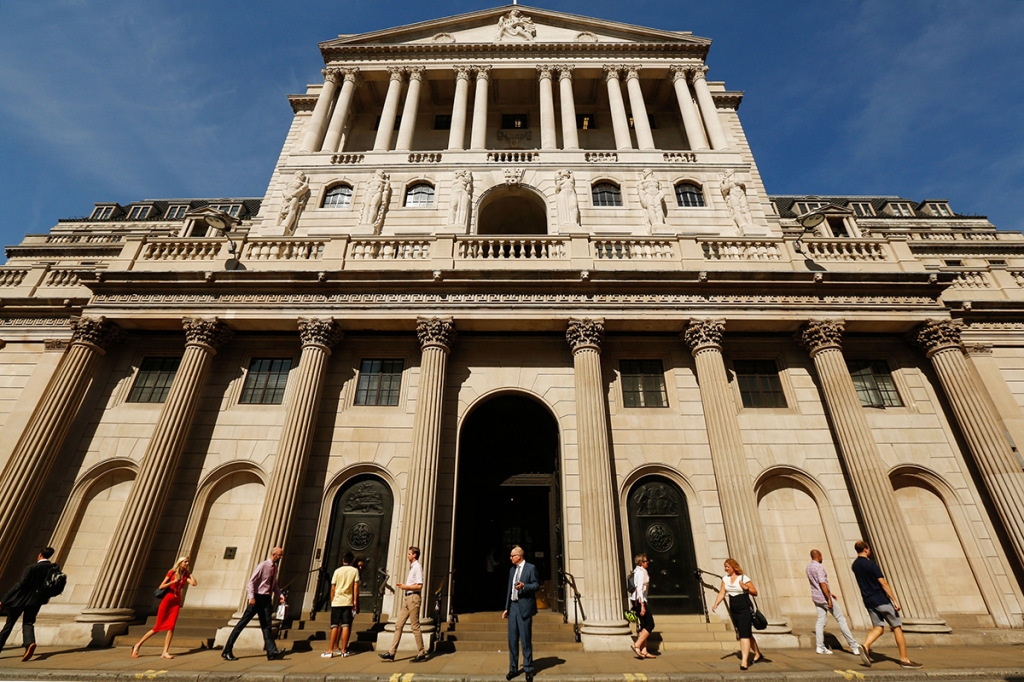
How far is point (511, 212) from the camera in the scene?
1959cm

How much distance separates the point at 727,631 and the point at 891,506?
4.97m

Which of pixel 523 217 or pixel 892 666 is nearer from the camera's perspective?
pixel 892 666

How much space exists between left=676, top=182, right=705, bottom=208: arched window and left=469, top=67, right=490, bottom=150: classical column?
27.6ft

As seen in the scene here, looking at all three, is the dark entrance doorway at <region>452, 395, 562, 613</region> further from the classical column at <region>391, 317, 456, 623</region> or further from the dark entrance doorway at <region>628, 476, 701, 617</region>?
the dark entrance doorway at <region>628, 476, 701, 617</region>

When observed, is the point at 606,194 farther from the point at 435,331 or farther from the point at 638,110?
the point at 435,331

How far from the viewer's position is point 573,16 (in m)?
23.0

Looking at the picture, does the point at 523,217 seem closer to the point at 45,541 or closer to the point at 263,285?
the point at 263,285

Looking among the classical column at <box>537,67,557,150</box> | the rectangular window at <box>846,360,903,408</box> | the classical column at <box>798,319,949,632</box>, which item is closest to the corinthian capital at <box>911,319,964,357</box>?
the rectangular window at <box>846,360,903,408</box>

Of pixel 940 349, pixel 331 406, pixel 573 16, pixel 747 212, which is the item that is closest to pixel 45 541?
pixel 331 406

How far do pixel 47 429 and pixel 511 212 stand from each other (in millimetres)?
16515

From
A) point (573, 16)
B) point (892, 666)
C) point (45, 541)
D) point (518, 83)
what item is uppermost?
point (573, 16)

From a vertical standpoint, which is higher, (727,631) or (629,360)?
(629,360)

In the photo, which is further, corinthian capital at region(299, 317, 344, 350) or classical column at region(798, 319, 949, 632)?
corinthian capital at region(299, 317, 344, 350)

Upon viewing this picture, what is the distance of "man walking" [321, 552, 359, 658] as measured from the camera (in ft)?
28.3
